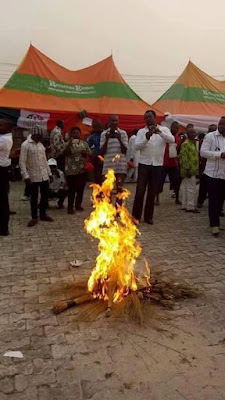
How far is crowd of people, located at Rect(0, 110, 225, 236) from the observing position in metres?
6.05

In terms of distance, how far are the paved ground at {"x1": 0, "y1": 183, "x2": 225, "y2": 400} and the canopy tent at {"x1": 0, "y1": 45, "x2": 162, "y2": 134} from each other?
8.88 metres

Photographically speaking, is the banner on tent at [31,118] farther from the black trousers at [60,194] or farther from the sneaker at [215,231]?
the sneaker at [215,231]

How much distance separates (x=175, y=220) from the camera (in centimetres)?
743

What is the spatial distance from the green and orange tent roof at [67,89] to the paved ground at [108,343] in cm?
941

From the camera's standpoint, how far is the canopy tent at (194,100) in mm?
14766

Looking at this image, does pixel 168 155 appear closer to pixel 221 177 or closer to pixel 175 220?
pixel 175 220

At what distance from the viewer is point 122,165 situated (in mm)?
7344

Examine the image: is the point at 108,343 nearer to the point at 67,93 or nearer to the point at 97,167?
the point at 97,167

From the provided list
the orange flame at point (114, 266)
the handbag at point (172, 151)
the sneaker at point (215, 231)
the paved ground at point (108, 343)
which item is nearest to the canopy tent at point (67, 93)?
the handbag at point (172, 151)

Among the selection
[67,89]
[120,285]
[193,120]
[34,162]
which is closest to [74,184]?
[34,162]

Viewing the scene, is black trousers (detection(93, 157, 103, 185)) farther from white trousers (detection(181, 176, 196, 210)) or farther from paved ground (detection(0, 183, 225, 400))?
paved ground (detection(0, 183, 225, 400))

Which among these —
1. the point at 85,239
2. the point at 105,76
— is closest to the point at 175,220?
the point at 85,239

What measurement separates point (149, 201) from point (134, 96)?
920cm

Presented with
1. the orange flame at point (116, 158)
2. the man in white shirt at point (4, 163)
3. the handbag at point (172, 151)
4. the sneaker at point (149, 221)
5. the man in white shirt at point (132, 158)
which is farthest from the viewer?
the man in white shirt at point (132, 158)
